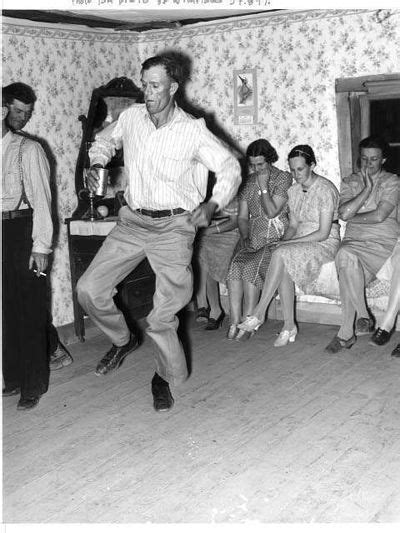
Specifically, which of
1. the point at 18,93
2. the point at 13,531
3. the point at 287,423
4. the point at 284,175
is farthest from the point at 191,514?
the point at 284,175

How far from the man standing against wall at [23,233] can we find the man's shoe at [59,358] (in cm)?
79

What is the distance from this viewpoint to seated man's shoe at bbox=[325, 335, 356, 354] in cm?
464

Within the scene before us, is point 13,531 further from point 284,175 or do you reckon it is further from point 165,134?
point 284,175

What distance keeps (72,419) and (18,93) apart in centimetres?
165

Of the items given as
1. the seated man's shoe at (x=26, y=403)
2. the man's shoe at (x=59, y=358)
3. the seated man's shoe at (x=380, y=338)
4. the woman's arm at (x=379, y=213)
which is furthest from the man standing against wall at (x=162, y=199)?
the woman's arm at (x=379, y=213)

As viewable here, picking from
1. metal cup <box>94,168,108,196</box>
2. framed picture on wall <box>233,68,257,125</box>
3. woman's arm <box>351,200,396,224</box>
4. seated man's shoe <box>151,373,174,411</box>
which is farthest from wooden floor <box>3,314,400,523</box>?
framed picture on wall <box>233,68,257,125</box>

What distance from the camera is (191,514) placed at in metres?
2.61

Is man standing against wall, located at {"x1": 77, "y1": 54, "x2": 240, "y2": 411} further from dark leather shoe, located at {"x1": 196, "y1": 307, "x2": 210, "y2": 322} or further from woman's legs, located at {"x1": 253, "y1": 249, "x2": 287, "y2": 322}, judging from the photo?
dark leather shoe, located at {"x1": 196, "y1": 307, "x2": 210, "y2": 322}

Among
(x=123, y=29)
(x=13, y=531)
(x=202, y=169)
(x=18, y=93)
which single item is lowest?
(x=13, y=531)

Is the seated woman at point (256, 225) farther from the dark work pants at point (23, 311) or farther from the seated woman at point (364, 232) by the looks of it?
the dark work pants at point (23, 311)

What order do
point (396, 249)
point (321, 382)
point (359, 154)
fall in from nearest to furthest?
point (321, 382)
point (396, 249)
point (359, 154)

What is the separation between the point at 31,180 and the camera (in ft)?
11.4

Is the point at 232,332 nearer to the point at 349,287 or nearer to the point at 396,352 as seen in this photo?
the point at 349,287

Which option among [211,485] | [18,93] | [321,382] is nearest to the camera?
[211,485]
